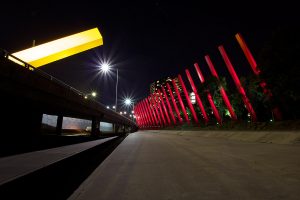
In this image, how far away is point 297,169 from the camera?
5750 millimetres

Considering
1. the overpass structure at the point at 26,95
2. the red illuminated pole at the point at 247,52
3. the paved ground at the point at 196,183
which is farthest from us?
the red illuminated pole at the point at 247,52

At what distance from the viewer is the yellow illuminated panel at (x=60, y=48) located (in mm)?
27375

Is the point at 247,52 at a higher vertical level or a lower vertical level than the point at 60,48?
lower

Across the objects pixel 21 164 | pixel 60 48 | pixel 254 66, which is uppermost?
pixel 60 48

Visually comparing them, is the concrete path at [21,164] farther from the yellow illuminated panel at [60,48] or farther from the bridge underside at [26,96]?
the yellow illuminated panel at [60,48]

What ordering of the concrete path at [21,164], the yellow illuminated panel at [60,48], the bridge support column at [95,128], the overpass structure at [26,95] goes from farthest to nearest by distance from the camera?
the bridge support column at [95,128], the yellow illuminated panel at [60,48], the overpass structure at [26,95], the concrete path at [21,164]

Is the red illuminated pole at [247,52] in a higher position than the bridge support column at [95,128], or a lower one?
higher

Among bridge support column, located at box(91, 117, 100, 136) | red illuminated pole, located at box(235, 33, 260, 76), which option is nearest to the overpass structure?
bridge support column, located at box(91, 117, 100, 136)

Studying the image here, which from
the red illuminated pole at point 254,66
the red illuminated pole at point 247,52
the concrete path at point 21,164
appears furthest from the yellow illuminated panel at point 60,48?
the concrete path at point 21,164

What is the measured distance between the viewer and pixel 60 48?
97.6 ft

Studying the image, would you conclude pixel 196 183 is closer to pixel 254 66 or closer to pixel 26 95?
pixel 26 95

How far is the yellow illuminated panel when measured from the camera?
27.4 meters

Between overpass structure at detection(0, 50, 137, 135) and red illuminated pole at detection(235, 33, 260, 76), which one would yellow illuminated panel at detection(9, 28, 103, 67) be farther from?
red illuminated pole at detection(235, 33, 260, 76)

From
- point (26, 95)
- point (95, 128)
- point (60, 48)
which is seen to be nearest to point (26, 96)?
point (26, 95)
